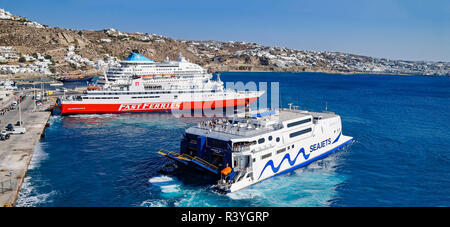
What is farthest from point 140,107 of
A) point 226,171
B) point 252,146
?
point 226,171

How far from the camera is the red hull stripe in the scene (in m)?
55.7

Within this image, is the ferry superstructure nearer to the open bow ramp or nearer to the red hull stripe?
the open bow ramp

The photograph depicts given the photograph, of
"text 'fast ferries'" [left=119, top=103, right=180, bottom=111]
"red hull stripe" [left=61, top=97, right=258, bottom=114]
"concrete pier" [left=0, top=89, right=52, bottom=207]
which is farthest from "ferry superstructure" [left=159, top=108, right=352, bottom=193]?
"red hull stripe" [left=61, top=97, right=258, bottom=114]

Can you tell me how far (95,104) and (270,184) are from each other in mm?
42441

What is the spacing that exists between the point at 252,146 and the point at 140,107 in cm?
3901

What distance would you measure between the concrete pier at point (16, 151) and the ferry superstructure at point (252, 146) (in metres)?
11.3

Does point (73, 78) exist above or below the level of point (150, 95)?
above

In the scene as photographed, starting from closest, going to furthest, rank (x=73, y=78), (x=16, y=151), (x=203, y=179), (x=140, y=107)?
(x=203, y=179), (x=16, y=151), (x=140, y=107), (x=73, y=78)

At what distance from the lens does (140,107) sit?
58.9m

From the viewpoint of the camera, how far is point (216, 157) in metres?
25.4

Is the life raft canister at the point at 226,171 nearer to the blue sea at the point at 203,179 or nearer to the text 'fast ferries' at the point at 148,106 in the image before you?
the blue sea at the point at 203,179

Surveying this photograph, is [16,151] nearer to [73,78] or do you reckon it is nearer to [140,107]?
[140,107]

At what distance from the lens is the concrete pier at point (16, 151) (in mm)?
22594

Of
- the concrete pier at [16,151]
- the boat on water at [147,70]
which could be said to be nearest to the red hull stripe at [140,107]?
the concrete pier at [16,151]
